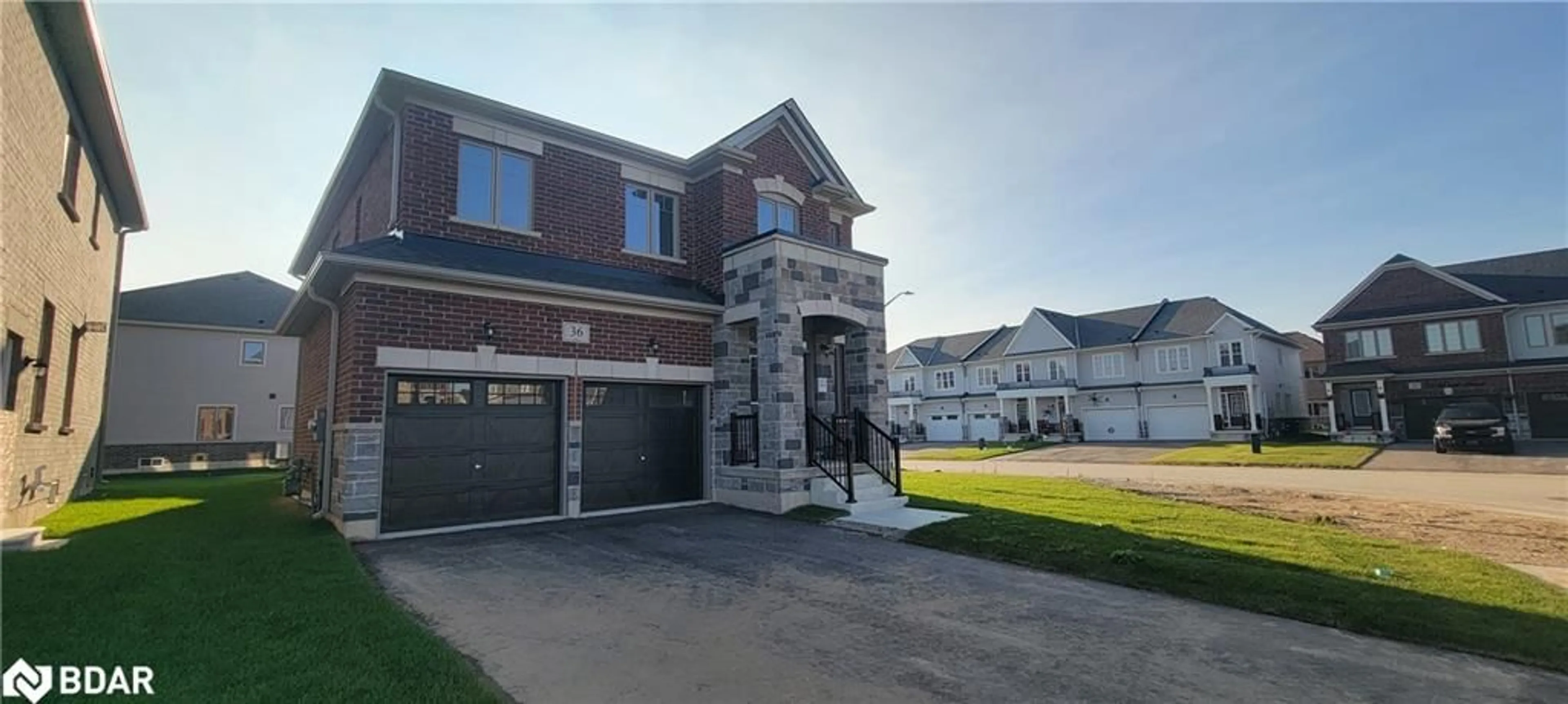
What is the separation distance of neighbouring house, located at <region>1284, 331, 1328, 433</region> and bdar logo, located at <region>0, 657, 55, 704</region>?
4694 cm

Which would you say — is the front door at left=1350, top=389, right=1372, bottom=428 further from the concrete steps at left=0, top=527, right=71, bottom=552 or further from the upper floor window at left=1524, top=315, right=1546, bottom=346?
the concrete steps at left=0, top=527, right=71, bottom=552

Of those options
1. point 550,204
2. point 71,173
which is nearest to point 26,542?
point 71,173

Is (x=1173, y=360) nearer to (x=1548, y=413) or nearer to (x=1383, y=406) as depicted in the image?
(x=1383, y=406)

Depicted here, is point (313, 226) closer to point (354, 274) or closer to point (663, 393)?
point (354, 274)

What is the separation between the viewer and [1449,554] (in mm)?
7848

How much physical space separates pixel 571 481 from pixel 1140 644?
8.28 meters

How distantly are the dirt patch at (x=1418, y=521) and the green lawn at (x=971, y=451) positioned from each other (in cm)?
1639

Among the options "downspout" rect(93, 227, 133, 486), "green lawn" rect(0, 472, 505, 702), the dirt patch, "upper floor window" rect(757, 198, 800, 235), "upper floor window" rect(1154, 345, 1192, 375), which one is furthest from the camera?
"upper floor window" rect(1154, 345, 1192, 375)

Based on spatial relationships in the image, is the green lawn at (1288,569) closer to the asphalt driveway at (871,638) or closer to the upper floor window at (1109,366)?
the asphalt driveway at (871,638)

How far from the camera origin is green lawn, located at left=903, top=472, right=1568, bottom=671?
5.27 m

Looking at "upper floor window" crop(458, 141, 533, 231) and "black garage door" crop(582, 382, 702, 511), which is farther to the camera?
"upper floor window" crop(458, 141, 533, 231)

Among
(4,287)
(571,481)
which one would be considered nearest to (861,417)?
(571,481)

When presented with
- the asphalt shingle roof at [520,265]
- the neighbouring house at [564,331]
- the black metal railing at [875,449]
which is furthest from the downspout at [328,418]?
the black metal railing at [875,449]

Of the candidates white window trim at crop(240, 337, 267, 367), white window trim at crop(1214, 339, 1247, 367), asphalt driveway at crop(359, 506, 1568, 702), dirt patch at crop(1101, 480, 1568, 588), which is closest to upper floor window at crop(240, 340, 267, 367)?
white window trim at crop(240, 337, 267, 367)
